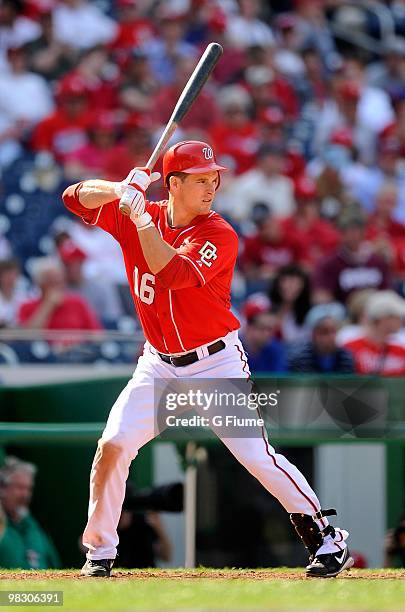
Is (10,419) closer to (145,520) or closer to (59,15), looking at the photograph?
(145,520)

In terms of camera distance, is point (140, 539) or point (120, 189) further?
point (140, 539)

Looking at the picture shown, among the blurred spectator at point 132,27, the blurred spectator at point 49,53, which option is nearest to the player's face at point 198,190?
the blurred spectator at point 49,53

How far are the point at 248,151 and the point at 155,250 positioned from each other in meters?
7.00

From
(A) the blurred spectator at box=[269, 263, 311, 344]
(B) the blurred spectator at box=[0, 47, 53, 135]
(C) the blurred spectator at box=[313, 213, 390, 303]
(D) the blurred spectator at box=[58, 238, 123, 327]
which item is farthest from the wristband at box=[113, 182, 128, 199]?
(B) the blurred spectator at box=[0, 47, 53, 135]

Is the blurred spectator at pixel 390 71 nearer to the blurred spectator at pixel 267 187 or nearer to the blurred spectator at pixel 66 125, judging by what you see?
the blurred spectator at pixel 267 187

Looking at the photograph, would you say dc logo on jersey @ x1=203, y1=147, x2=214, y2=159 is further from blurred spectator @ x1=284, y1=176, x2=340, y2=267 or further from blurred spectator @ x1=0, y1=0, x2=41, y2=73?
blurred spectator @ x1=0, y1=0, x2=41, y2=73

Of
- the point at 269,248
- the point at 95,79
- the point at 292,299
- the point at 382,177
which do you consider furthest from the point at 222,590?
the point at 382,177

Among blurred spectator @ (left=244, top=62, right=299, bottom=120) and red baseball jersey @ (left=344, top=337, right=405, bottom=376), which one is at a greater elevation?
blurred spectator @ (left=244, top=62, right=299, bottom=120)

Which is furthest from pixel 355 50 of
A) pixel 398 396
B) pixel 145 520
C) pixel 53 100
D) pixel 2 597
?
pixel 2 597

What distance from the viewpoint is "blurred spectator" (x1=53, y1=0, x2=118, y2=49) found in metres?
11.8

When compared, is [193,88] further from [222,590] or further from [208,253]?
[222,590]

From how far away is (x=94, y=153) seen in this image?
10727 mm

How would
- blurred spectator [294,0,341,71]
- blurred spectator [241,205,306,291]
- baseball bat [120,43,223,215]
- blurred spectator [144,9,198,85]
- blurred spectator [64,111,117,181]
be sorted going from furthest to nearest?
blurred spectator [294,0,341,71], blurred spectator [144,9,198,85], blurred spectator [64,111,117,181], blurred spectator [241,205,306,291], baseball bat [120,43,223,215]

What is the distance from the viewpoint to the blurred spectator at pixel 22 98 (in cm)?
1107
